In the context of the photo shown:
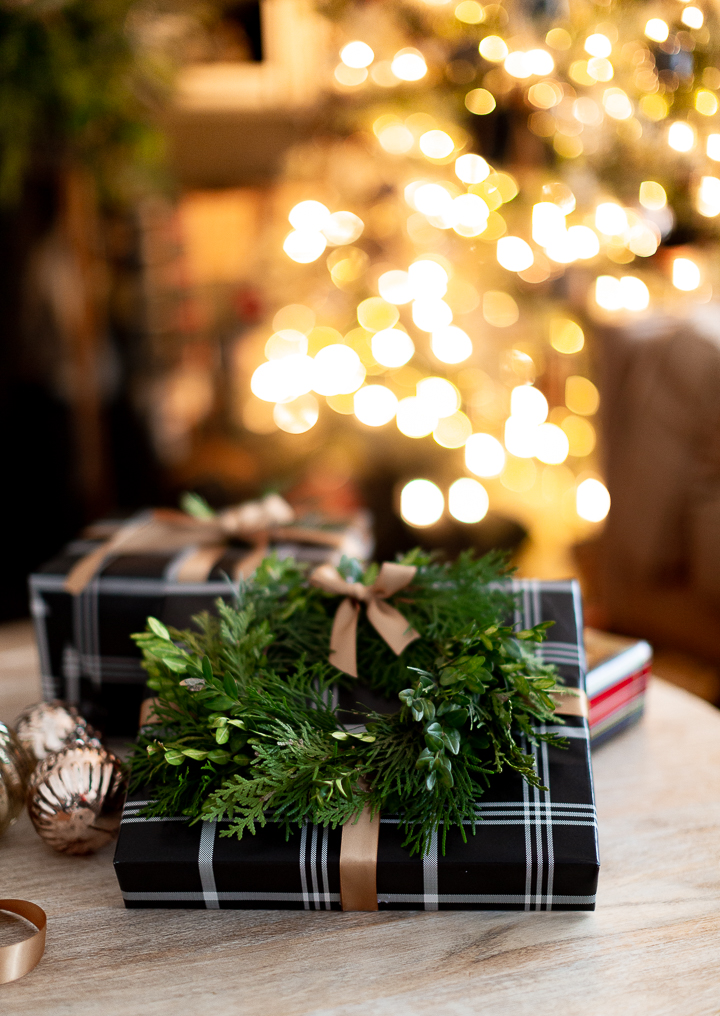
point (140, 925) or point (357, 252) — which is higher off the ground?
point (357, 252)

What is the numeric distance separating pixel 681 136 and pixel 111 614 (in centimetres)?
119

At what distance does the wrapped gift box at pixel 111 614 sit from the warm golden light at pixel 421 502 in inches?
38.9

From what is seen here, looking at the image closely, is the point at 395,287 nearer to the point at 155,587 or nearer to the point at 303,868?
the point at 155,587

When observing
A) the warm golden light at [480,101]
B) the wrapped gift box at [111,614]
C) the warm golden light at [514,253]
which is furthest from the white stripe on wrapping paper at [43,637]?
the warm golden light at [480,101]

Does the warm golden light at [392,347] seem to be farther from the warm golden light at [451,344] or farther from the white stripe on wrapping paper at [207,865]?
the white stripe on wrapping paper at [207,865]

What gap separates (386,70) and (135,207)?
37.9 inches

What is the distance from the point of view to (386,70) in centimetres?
161

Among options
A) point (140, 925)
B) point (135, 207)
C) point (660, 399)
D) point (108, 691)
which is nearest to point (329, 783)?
point (140, 925)

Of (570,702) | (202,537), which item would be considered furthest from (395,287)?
(570,702)

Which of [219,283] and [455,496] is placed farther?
[219,283]

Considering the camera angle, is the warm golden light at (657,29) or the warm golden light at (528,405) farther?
the warm golden light at (528,405)

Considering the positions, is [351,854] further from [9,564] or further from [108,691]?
[9,564]

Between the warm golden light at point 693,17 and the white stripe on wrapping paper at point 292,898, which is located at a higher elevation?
the warm golden light at point 693,17

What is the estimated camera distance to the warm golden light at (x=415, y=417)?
1658mm
